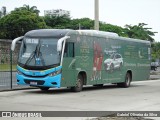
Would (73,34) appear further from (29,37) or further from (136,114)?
(136,114)

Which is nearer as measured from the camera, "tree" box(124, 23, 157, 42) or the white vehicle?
the white vehicle

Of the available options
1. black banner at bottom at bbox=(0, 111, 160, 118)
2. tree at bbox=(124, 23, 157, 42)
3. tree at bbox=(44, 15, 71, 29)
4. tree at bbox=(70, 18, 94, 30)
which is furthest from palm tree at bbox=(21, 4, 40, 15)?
black banner at bottom at bbox=(0, 111, 160, 118)

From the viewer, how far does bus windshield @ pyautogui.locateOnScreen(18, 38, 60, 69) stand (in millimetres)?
18594

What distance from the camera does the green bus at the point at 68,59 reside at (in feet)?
61.0

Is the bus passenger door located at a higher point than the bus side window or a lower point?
lower

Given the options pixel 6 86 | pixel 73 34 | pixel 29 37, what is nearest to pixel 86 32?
pixel 73 34

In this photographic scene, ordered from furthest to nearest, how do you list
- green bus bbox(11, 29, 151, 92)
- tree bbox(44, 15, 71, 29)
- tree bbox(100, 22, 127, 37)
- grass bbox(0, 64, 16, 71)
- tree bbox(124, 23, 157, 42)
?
tree bbox(44, 15, 71, 29) < tree bbox(100, 22, 127, 37) < tree bbox(124, 23, 157, 42) < grass bbox(0, 64, 16, 71) < green bus bbox(11, 29, 151, 92)

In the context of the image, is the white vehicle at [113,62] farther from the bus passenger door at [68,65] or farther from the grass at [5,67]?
the grass at [5,67]

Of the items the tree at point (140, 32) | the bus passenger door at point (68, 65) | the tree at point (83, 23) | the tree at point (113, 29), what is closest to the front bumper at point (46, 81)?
the bus passenger door at point (68, 65)

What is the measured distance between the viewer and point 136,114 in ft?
39.5

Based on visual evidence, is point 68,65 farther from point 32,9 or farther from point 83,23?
point 32,9

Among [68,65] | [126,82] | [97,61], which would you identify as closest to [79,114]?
[68,65]

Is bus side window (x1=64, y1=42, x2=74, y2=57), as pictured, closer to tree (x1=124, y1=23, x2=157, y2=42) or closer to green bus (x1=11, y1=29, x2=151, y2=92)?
green bus (x1=11, y1=29, x2=151, y2=92)

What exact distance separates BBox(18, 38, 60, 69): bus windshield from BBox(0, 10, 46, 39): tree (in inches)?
2673
